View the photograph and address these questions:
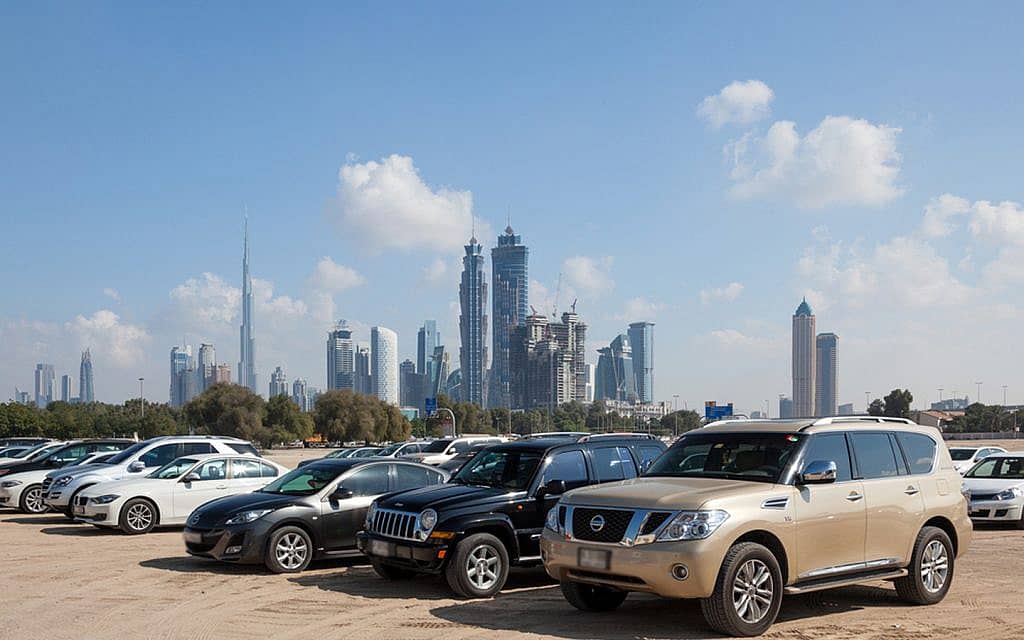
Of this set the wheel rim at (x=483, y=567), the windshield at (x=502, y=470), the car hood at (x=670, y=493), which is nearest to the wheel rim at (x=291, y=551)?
the windshield at (x=502, y=470)

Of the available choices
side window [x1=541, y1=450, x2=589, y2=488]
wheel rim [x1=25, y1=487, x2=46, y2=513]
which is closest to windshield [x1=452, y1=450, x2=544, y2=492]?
side window [x1=541, y1=450, x2=589, y2=488]

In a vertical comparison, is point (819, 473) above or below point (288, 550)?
above

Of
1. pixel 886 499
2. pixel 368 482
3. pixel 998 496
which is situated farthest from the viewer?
pixel 998 496

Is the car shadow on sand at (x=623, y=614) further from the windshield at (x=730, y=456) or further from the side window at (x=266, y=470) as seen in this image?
the side window at (x=266, y=470)

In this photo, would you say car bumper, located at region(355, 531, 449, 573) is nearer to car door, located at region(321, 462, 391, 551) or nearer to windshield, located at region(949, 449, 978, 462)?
car door, located at region(321, 462, 391, 551)

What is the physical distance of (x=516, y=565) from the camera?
1169cm

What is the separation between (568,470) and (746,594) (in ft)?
12.3

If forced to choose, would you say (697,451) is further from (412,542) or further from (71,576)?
(71,576)

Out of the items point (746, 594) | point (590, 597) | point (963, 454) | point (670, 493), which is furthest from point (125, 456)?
point (963, 454)

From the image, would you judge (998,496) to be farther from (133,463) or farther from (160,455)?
(133,463)

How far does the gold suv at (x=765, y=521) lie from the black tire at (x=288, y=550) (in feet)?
15.2

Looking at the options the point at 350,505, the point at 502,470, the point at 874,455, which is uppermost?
the point at 874,455

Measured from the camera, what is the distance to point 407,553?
11.4m

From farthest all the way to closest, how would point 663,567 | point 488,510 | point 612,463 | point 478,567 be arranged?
point 612,463, point 488,510, point 478,567, point 663,567
